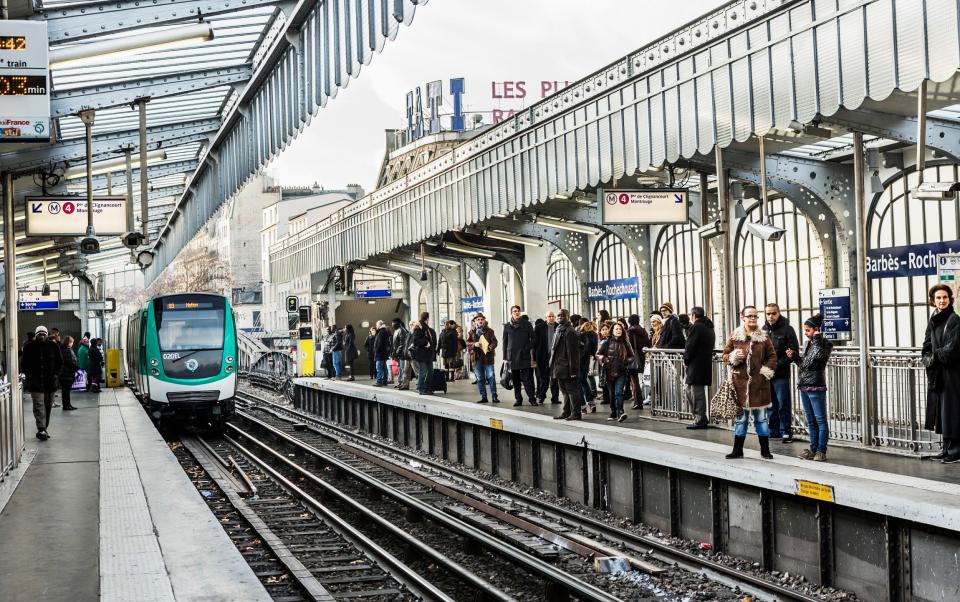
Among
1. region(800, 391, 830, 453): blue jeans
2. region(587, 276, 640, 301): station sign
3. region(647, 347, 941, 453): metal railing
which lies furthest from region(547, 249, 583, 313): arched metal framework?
region(800, 391, 830, 453): blue jeans

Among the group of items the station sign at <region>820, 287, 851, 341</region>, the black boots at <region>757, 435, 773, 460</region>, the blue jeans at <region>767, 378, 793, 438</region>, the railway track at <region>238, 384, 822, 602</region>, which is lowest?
the railway track at <region>238, 384, 822, 602</region>

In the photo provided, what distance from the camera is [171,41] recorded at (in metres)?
15.8

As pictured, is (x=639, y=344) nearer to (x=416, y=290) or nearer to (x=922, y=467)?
(x=922, y=467)

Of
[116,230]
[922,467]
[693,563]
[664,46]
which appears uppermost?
[664,46]

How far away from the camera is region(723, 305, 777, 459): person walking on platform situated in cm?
1127

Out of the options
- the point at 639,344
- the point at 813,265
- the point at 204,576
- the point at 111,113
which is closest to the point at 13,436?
the point at 204,576

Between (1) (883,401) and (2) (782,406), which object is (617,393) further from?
(1) (883,401)

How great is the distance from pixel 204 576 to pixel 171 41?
32.4 feet

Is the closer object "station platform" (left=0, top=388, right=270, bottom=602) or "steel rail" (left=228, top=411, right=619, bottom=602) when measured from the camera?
"station platform" (left=0, top=388, right=270, bottom=602)

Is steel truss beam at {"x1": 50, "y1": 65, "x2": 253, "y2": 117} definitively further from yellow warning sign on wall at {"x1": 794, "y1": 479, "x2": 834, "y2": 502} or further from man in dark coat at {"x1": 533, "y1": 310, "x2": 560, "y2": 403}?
yellow warning sign on wall at {"x1": 794, "y1": 479, "x2": 834, "y2": 502}

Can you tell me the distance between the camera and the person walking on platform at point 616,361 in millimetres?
16594

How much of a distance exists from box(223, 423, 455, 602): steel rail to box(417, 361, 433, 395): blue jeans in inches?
261

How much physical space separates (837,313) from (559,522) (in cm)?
554

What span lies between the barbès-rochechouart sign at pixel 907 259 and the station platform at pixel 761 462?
173 inches
